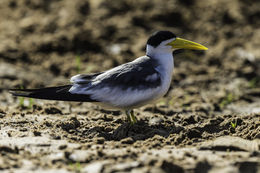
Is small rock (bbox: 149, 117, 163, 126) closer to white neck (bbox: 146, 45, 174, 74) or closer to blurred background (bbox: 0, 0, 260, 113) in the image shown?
white neck (bbox: 146, 45, 174, 74)

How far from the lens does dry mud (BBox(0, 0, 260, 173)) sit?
3.79 m

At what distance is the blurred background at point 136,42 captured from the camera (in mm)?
6715

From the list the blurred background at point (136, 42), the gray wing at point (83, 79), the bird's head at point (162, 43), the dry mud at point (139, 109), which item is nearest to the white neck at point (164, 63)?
the bird's head at point (162, 43)

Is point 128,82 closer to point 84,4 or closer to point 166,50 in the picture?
point 166,50

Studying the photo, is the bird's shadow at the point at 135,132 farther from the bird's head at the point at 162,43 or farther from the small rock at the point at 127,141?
the bird's head at the point at 162,43

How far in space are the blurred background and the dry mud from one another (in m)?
0.02

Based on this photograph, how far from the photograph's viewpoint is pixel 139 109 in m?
5.93

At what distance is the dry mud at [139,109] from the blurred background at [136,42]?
20 millimetres

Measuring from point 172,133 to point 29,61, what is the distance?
12.8 ft

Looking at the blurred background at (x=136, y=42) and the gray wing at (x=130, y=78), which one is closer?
the gray wing at (x=130, y=78)

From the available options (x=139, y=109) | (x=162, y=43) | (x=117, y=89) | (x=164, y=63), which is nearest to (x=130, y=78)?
(x=117, y=89)

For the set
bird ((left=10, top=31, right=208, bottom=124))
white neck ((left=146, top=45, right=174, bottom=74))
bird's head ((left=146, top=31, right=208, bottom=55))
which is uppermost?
bird's head ((left=146, top=31, right=208, bottom=55))

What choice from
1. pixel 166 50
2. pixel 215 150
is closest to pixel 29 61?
pixel 166 50

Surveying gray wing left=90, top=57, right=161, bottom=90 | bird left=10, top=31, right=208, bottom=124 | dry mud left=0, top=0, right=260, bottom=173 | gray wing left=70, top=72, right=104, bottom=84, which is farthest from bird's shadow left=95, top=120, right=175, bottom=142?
gray wing left=70, top=72, right=104, bottom=84
